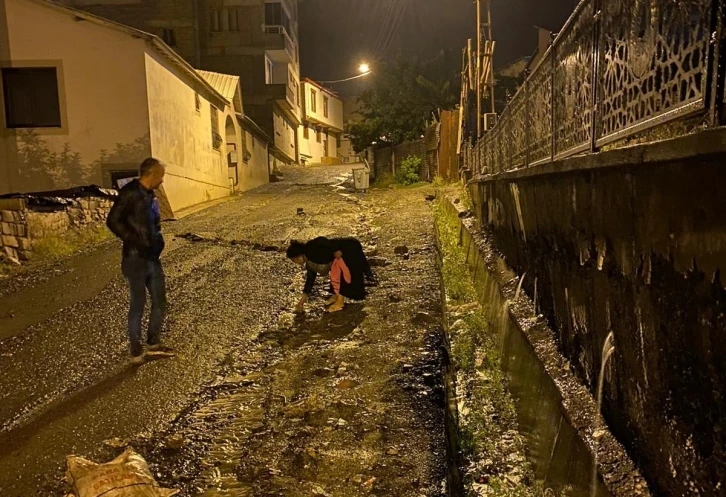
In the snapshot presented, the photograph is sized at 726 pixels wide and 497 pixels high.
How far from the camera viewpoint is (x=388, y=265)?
29.0 feet

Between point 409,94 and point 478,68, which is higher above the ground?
point 409,94

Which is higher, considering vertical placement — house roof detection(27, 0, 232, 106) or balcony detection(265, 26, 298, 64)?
balcony detection(265, 26, 298, 64)

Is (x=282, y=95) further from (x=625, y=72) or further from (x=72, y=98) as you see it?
(x=625, y=72)

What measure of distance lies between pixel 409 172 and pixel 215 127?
25.3 ft

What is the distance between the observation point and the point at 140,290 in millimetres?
5023

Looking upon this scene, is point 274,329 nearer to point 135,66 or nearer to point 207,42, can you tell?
point 135,66

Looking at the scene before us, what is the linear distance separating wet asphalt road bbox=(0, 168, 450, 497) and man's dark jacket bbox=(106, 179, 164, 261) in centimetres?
111

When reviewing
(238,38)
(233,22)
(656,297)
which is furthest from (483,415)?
(233,22)

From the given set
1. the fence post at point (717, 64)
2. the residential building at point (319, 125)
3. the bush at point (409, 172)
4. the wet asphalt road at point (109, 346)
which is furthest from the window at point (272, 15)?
the fence post at point (717, 64)

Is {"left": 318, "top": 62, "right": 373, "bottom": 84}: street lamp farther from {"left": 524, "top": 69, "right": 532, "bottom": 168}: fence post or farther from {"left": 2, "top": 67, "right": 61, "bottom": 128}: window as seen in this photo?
{"left": 524, "top": 69, "right": 532, "bottom": 168}: fence post

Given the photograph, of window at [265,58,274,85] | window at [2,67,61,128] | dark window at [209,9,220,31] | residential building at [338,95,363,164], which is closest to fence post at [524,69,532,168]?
window at [2,67,61,128]

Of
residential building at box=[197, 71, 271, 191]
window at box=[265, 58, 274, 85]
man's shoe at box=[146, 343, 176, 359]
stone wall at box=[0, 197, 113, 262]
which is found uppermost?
window at box=[265, 58, 274, 85]

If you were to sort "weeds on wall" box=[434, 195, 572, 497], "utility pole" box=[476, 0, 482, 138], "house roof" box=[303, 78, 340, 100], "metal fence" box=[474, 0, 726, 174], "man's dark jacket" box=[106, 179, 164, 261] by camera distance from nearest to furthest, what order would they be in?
1. "metal fence" box=[474, 0, 726, 174]
2. "weeds on wall" box=[434, 195, 572, 497]
3. "man's dark jacket" box=[106, 179, 164, 261]
4. "utility pole" box=[476, 0, 482, 138]
5. "house roof" box=[303, 78, 340, 100]

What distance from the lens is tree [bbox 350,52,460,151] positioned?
24.4 metres
